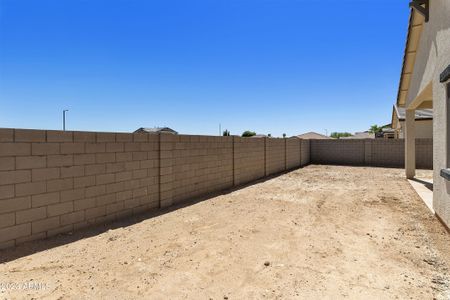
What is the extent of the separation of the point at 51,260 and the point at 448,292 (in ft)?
15.5

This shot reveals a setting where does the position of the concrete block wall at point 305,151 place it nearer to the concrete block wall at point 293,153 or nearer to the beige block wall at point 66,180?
the concrete block wall at point 293,153

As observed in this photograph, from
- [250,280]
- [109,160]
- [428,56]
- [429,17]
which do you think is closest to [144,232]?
[109,160]

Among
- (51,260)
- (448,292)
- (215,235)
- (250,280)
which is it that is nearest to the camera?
(448,292)

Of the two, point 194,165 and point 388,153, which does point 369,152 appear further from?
point 194,165

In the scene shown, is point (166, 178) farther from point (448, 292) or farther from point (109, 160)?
point (448, 292)

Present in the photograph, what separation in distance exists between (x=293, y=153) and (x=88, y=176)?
13.2 metres

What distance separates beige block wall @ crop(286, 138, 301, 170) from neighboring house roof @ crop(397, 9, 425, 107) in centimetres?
583

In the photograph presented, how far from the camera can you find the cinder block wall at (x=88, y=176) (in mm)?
3924

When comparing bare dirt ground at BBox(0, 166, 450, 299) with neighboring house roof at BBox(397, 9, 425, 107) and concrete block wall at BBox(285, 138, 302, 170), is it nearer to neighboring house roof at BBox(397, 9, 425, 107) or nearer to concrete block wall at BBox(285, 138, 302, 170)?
neighboring house roof at BBox(397, 9, 425, 107)

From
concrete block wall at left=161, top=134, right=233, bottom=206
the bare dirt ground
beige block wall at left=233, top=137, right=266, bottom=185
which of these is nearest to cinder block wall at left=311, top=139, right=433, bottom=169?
beige block wall at left=233, top=137, right=266, bottom=185

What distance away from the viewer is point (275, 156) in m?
13.6

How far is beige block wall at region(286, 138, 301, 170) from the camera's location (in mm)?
15381

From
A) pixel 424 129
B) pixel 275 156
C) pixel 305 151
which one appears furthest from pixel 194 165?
pixel 424 129

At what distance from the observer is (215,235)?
466 cm
